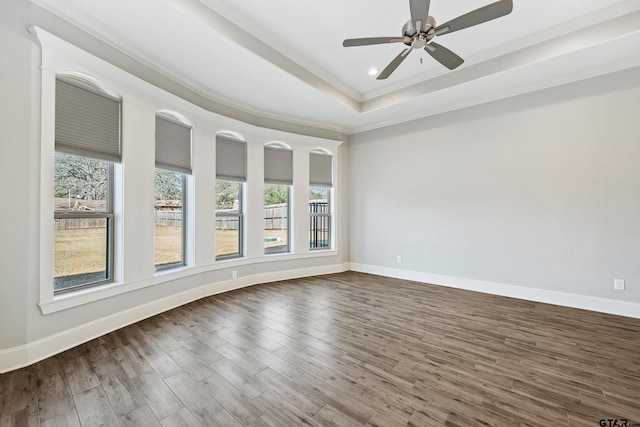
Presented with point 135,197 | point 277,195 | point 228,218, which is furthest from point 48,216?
point 277,195

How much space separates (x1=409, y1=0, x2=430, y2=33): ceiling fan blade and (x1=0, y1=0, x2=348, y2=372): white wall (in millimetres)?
2917

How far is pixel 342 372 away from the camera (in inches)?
82.6

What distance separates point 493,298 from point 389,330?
2.16 meters

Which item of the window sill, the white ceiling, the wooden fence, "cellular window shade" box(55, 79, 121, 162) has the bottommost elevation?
the window sill

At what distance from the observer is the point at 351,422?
62.8 inches

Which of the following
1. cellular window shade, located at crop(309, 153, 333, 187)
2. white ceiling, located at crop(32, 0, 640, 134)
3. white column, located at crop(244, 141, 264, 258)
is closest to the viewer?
white ceiling, located at crop(32, 0, 640, 134)

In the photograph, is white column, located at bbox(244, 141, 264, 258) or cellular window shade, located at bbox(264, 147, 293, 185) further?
cellular window shade, located at bbox(264, 147, 293, 185)

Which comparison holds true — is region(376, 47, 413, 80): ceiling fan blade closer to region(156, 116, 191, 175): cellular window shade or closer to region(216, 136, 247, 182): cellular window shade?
region(216, 136, 247, 182): cellular window shade

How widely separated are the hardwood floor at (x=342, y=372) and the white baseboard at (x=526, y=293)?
16cm

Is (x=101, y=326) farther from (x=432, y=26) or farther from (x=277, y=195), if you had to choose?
(x=432, y=26)

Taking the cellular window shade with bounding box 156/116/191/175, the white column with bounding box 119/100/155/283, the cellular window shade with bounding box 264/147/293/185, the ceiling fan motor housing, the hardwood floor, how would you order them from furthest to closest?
the cellular window shade with bounding box 264/147/293/185
the cellular window shade with bounding box 156/116/191/175
the white column with bounding box 119/100/155/283
the ceiling fan motor housing
the hardwood floor

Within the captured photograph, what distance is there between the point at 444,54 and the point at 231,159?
341cm

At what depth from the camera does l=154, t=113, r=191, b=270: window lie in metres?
3.50

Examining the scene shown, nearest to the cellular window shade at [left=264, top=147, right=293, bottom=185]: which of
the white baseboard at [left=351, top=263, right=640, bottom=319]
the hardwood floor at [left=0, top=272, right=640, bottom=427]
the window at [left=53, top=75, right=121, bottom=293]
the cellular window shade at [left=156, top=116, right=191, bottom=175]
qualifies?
the cellular window shade at [left=156, top=116, right=191, bottom=175]
